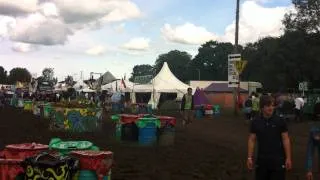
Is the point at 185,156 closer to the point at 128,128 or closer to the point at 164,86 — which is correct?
the point at 128,128

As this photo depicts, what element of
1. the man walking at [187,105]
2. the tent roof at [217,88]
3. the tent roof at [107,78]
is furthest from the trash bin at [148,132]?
the tent roof at [217,88]

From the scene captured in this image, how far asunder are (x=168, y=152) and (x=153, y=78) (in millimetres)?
36073

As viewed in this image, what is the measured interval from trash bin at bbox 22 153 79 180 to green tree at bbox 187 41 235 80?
130 metres

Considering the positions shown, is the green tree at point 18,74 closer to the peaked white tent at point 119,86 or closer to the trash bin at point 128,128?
the peaked white tent at point 119,86

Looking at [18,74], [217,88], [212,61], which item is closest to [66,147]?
[217,88]

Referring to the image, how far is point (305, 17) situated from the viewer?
50.0 m

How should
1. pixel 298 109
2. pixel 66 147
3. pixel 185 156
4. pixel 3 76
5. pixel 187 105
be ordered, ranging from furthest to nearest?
pixel 3 76 < pixel 298 109 < pixel 187 105 < pixel 185 156 < pixel 66 147

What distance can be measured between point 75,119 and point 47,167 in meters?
14.7

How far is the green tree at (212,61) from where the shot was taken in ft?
456

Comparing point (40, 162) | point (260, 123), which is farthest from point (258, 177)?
point (40, 162)

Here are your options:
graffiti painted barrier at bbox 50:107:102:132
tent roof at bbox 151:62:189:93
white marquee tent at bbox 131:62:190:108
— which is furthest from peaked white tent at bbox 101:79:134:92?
graffiti painted barrier at bbox 50:107:102:132

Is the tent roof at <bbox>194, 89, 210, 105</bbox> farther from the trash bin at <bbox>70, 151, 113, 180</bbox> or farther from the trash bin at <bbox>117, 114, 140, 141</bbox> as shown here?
the trash bin at <bbox>70, 151, 113, 180</bbox>

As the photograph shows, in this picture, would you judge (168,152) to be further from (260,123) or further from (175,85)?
(175,85)

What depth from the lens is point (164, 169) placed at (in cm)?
1250
